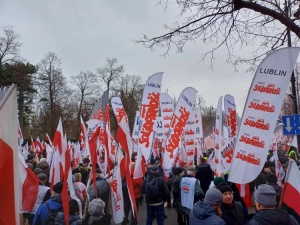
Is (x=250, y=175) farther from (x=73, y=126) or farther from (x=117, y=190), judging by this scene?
(x=73, y=126)

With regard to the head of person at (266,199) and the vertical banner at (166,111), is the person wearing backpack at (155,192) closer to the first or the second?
the vertical banner at (166,111)

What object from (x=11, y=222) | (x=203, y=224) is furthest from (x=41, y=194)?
(x=11, y=222)

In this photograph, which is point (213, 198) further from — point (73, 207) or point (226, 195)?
point (73, 207)

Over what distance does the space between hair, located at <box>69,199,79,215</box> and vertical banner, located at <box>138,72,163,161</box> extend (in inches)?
153

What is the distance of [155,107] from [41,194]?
4150mm

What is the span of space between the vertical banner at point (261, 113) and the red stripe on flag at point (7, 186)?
3.02 metres

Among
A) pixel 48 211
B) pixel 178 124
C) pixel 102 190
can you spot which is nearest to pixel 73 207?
pixel 48 211

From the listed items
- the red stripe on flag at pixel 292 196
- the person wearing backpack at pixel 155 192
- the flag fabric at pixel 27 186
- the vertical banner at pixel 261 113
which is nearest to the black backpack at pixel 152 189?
the person wearing backpack at pixel 155 192

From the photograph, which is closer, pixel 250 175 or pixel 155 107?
pixel 250 175

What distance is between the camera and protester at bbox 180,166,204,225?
7.63 m

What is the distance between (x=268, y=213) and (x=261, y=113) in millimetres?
1822

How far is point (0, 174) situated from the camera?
2.85m

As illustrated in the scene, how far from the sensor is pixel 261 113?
5.05m

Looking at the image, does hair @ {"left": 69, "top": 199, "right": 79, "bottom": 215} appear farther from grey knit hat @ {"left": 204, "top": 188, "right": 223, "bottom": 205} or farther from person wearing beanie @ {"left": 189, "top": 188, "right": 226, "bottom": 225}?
grey knit hat @ {"left": 204, "top": 188, "right": 223, "bottom": 205}
